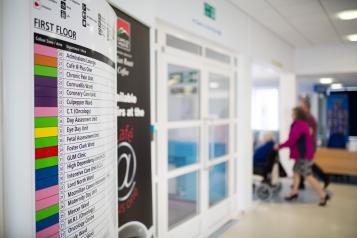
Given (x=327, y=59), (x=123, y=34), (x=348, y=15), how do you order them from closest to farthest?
(x=123, y=34) → (x=348, y=15) → (x=327, y=59)

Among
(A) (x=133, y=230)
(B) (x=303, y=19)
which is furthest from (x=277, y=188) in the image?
(A) (x=133, y=230)

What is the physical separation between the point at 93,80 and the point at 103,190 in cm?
46

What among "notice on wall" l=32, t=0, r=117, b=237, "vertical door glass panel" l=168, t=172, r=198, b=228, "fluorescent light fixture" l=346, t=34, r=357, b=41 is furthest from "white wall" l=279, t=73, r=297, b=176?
"notice on wall" l=32, t=0, r=117, b=237

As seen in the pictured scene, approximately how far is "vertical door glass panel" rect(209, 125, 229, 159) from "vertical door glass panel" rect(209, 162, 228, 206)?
0.20 meters

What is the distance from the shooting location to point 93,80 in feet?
4.05

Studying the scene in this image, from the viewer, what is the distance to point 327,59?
748 cm

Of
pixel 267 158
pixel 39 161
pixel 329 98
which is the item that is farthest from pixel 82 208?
pixel 329 98

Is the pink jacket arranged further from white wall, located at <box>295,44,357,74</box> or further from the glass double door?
white wall, located at <box>295,44,357,74</box>

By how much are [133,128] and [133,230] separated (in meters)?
0.68

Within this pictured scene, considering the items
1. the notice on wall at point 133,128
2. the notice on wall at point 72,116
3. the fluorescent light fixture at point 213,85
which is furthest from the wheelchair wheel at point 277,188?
the notice on wall at point 72,116

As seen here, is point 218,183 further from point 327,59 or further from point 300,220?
point 327,59

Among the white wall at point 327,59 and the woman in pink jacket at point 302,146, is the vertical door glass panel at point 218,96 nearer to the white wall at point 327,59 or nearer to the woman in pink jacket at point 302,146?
the woman in pink jacket at point 302,146

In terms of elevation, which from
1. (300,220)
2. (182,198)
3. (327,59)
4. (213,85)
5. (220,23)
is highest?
(327,59)

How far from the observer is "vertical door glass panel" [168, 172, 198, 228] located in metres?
3.87
